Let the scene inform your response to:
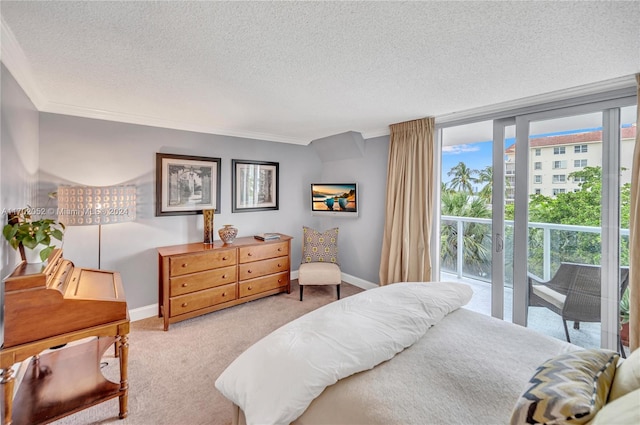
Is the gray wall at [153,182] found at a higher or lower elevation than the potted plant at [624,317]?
higher

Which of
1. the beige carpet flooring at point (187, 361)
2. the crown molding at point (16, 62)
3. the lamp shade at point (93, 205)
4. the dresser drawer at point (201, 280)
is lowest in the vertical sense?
the beige carpet flooring at point (187, 361)

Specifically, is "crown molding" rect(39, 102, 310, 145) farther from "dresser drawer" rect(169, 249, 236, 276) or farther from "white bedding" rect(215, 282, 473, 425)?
"white bedding" rect(215, 282, 473, 425)

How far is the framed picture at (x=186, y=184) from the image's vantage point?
3.37 metres

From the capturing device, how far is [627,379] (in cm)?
94

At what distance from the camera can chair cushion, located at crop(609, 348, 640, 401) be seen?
0.91 meters

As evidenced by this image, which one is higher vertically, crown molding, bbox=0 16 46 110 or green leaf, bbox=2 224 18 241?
crown molding, bbox=0 16 46 110

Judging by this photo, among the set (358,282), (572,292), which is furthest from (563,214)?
(358,282)

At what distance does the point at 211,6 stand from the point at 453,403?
82.9 inches

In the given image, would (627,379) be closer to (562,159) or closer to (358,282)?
(562,159)

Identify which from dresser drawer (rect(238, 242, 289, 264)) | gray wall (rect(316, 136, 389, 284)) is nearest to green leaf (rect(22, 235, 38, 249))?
dresser drawer (rect(238, 242, 289, 264))

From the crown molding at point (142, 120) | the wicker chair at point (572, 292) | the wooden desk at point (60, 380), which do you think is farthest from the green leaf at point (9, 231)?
the wicker chair at point (572, 292)

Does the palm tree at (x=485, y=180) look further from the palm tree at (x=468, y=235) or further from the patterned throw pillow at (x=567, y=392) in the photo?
the patterned throw pillow at (x=567, y=392)

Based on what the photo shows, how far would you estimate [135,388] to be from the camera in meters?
2.08

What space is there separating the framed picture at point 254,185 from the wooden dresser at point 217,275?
1.80 feet
